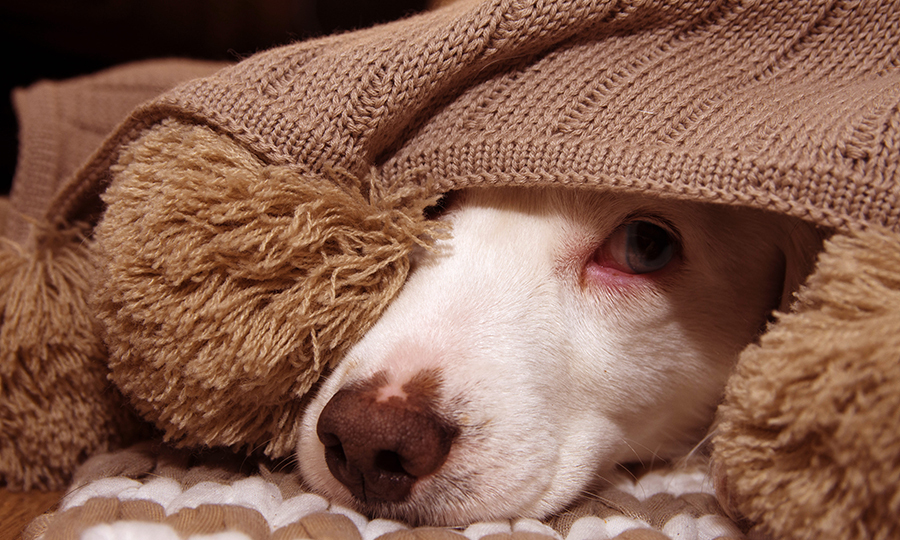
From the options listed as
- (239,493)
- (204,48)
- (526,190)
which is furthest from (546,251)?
(204,48)

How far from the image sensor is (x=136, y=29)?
2.41m

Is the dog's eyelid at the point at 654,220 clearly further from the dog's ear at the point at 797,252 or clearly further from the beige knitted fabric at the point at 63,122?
the beige knitted fabric at the point at 63,122

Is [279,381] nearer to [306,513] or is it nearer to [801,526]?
[306,513]

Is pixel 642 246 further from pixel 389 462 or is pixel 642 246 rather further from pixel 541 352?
pixel 389 462

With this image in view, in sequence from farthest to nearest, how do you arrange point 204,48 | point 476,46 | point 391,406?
point 204,48, point 476,46, point 391,406

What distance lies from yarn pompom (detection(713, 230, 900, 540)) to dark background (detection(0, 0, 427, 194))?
166 centimetres

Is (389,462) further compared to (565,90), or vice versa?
(565,90)

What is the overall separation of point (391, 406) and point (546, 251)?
36 centimetres

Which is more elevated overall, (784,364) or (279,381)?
(784,364)

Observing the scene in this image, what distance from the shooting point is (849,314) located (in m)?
0.64

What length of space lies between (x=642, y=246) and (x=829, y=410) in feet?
1.36

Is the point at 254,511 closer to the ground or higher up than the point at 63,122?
closer to the ground

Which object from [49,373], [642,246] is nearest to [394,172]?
[642,246]

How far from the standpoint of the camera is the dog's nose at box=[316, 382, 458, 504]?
2.42 ft
